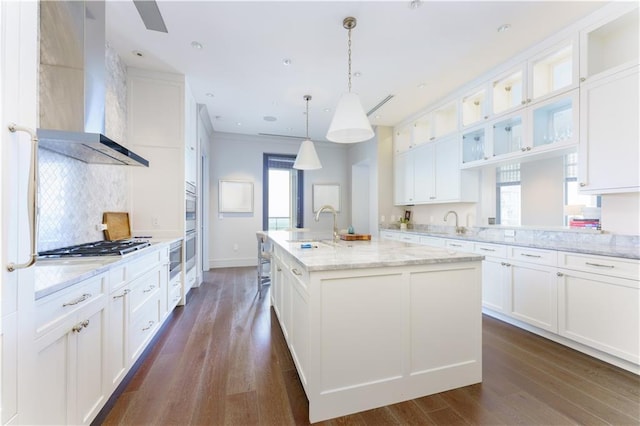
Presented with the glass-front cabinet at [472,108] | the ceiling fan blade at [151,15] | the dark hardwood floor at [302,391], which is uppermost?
the ceiling fan blade at [151,15]

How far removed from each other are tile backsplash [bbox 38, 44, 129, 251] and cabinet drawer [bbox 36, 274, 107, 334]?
1.71 ft

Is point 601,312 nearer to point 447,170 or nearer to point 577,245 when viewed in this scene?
point 577,245

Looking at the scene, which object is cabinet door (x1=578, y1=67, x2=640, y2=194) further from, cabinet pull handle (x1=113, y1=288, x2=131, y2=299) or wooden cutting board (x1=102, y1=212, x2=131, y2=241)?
wooden cutting board (x1=102, y1=212, x2=131, y2=241)

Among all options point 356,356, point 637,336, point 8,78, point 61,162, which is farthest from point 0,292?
point 637,336

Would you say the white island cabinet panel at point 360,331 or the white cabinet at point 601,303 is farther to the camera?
the white cabinet at point 601,303

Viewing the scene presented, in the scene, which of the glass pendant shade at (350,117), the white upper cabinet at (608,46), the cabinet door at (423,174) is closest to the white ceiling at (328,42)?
the white upper cabinet at (608,46)

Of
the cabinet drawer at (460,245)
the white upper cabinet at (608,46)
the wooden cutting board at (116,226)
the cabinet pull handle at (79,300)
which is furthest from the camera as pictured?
the cabinet drawer at (460,245)

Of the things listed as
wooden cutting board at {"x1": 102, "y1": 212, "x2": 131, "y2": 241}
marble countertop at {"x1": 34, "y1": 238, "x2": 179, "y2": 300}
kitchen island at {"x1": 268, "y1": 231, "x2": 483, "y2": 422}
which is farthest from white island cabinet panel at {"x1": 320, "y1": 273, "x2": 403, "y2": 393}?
wooden cutting board at {"x1": 102, "y1": 212, "x2": 131, "y2": 241}

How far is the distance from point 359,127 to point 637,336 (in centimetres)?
248

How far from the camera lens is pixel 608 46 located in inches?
89.4

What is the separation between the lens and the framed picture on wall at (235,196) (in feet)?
18.3

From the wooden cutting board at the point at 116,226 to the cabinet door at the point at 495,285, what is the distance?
160 inches

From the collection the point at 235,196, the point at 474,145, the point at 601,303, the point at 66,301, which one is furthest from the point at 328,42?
the point at 235,196

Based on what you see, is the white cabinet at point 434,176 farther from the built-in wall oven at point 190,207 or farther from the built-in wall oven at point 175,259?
the built-in wall oven at point 175,259
